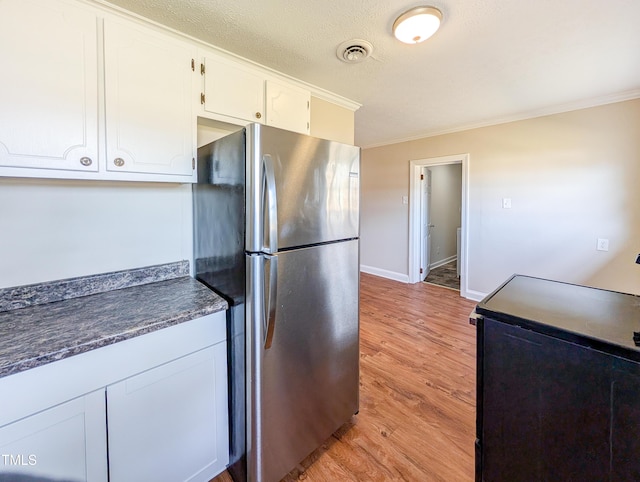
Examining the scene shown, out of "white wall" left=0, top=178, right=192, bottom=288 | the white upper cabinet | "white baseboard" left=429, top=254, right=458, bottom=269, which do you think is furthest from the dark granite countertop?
"white baseboard" left=429, top=254, right=458, bottom=269

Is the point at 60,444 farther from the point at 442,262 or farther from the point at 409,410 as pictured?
the point at 442,262

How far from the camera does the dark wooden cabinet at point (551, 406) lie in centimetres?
71

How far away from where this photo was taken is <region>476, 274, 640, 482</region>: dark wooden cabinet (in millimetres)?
715

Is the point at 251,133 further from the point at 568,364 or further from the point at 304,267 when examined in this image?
the point at 568,364

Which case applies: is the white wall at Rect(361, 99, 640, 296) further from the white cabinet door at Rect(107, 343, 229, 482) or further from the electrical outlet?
the white cabinet door at Rect(107, 343, 229, 482)

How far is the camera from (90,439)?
3.19ft

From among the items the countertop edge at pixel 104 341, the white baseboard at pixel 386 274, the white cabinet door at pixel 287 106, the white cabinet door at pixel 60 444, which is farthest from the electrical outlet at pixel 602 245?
the white cabinet door at pixel 60 444

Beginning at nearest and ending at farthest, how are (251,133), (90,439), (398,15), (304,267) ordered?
1. (90,439)
2. (251,133)
3. (304,267)
4. (398,15)

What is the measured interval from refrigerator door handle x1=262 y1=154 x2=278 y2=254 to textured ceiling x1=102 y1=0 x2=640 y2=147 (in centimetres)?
91

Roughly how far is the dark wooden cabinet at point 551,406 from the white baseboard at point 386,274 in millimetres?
3716

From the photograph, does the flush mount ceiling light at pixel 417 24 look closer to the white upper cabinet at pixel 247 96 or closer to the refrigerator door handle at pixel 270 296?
the white upper cabinet at pixel 247 96

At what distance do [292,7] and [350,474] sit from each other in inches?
94.3

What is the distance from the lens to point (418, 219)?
442 centimetres

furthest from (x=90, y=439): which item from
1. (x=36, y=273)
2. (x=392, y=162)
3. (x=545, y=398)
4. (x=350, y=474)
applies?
(x=392, y=162)
